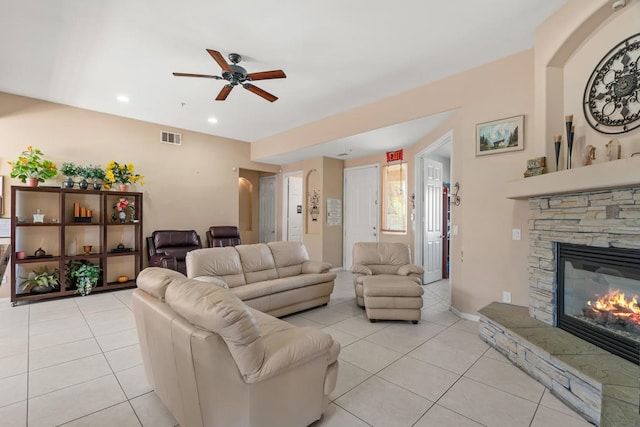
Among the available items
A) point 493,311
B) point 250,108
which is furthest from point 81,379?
point 250,108

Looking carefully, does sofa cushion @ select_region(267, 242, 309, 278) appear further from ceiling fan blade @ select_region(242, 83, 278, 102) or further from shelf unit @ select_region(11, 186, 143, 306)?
shelf unit @ select_region(11, 186, 143, 306)

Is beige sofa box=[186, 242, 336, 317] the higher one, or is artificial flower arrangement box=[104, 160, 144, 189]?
artificial flower arrangement box=[104, 160, 144, 189]

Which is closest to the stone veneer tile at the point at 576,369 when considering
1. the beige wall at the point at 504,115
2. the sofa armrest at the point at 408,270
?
the beige wall at the point at 504,115

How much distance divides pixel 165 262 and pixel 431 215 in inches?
186

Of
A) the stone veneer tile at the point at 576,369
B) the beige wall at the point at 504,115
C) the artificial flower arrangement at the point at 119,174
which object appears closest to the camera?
the stone veneer tile at the point at 576,369

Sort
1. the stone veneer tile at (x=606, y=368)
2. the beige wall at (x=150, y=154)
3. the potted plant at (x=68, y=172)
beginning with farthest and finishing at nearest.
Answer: the potted plant at (x=68, y=172), the beige wall at (x=150, y=154), the stone veneer tile at (x=606, y=368)

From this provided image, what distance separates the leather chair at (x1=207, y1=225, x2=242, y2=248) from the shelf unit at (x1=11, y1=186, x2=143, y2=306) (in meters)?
1.30

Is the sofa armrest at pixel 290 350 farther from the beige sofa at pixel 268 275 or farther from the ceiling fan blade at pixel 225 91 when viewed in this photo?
the ceiling fan blade at pixel 225 91

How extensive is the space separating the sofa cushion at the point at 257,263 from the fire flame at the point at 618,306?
3284mm

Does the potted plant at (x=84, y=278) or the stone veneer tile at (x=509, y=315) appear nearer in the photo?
the stone veneer tile at (x=509, y=315)

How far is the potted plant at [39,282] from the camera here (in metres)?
4.29


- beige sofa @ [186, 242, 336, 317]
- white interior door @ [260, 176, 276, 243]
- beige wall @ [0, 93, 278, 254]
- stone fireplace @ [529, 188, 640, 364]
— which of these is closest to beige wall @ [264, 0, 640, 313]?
stone fireplace @ [529, 188, 640, 364]

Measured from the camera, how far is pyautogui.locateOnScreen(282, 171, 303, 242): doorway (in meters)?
7.45

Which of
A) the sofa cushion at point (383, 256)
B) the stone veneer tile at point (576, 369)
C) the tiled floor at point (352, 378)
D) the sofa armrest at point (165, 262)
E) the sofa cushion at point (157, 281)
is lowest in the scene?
the tiled floor at point (352, 378)
